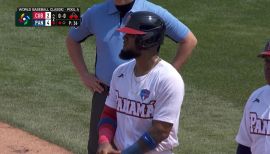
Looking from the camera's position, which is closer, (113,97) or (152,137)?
(152,137)

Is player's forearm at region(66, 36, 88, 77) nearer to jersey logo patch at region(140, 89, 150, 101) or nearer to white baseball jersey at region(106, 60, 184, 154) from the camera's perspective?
white baseball jersey at region(106, 60, 184, 154)

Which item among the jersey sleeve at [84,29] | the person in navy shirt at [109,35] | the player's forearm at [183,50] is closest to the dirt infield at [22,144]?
the jersey sleeve at [84,29]

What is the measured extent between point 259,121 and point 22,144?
465 centimetres

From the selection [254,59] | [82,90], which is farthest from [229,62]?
[82,90]

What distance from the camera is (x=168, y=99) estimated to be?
423 centimetres

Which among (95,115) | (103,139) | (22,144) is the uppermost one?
(103,139)

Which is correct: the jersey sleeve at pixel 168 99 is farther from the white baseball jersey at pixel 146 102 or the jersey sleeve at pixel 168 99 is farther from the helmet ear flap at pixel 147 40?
the helmet ear flap at pixel 147 40

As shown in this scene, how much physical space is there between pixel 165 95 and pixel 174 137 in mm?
284

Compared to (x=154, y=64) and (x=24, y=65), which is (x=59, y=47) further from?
(x=154, y=64)

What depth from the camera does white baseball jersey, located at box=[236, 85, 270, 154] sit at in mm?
4172

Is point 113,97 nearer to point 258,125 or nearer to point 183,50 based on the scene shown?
point 258,125
